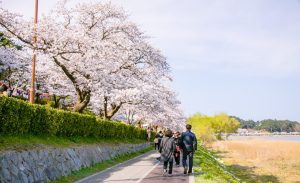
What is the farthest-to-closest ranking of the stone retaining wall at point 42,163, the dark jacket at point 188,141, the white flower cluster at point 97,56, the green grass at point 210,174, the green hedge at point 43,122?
the white flower cluster at point 97,56 → the dark jacket at point 188,141 → the green grass at point 210,174 → the green hedge at point 43,122 → the stone retaining wall at point 42,163

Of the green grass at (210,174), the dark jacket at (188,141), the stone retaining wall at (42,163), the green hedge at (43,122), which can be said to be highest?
the green hedge at (43,122)

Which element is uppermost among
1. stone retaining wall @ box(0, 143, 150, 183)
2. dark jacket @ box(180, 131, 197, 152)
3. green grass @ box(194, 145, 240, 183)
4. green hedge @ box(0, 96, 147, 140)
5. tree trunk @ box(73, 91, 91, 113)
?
tree trunk @ box(73, 91, 91, 113)

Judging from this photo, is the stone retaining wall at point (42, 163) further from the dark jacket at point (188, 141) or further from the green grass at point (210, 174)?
the green grass at point (210, 174)

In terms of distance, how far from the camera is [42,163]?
13.4 metres

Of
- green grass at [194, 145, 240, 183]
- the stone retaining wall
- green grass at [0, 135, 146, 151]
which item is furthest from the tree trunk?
green grass at [194, 145, 240, 183]

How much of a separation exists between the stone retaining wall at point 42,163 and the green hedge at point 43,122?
112cm

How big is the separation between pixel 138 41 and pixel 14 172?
1773 centimetres

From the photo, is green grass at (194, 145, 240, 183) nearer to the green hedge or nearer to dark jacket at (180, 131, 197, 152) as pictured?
dark jacket at (180, 131, 197, 152)

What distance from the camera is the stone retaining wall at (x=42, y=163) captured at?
11102 mm

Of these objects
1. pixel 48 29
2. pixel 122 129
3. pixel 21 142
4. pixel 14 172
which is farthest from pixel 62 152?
pixel 122 129

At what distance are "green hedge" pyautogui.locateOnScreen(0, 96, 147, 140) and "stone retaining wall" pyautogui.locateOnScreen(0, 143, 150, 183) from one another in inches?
44.1

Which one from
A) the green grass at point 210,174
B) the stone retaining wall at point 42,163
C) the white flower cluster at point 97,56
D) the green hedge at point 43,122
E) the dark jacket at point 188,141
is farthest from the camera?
the white flower cluster at point 97,56

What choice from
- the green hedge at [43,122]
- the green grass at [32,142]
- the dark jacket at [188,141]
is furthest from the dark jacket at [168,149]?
the green hedge at [43,122]

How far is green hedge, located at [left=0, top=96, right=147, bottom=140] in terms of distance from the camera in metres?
12.7
